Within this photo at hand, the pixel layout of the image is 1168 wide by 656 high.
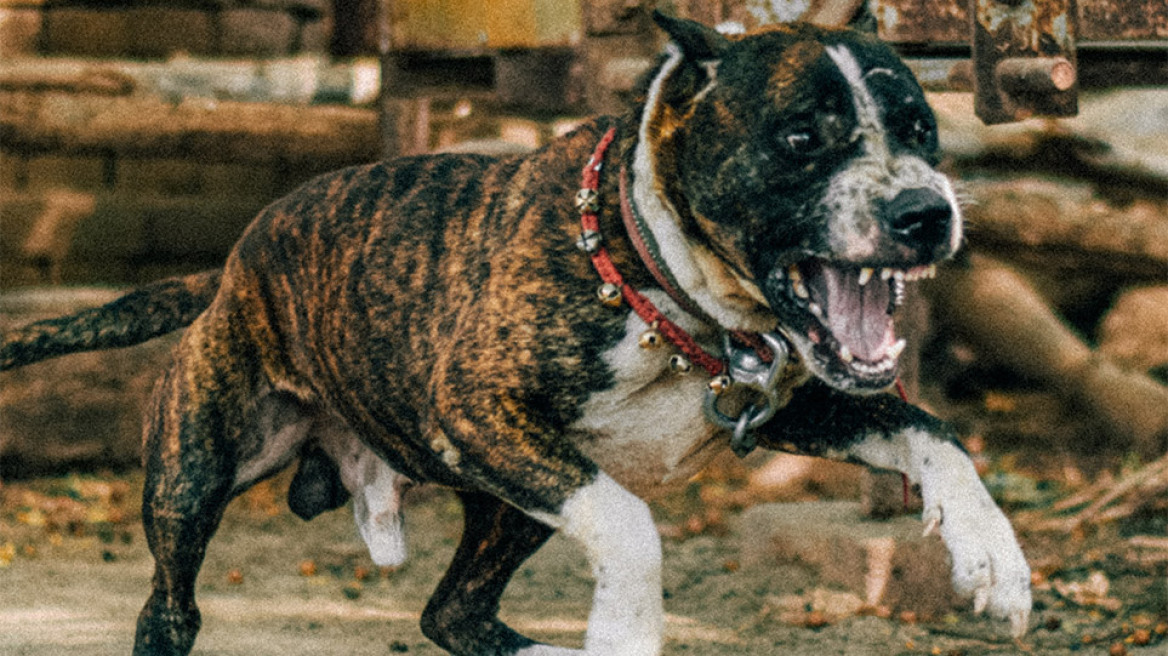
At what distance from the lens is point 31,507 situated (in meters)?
6.07

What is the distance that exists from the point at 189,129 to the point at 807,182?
4852 mm

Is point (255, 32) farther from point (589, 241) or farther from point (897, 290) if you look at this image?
point (897, 290)

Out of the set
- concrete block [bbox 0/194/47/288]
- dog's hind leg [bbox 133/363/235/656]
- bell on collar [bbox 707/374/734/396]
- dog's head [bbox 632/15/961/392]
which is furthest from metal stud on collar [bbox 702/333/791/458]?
concrete block [bbox 0/194/47/288]

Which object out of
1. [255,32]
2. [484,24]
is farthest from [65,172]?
[484,24]

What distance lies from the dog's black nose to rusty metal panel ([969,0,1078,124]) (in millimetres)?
1251

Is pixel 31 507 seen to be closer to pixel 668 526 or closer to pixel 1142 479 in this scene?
pixel 668 526

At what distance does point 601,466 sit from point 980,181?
13.5 ft

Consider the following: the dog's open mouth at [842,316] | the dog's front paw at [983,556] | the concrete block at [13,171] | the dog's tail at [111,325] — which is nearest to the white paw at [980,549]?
the dog's front paw at [983,556]

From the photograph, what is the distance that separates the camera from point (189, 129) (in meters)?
7.05

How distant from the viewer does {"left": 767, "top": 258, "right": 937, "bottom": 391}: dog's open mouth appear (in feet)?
9.40

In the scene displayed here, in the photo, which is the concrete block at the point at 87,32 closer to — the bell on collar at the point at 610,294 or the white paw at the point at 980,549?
the bell on collar at the point at 610,294

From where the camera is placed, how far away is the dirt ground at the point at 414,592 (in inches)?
171

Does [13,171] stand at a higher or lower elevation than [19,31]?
lower

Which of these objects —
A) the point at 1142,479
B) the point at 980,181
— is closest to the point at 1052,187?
the point at 980,181
